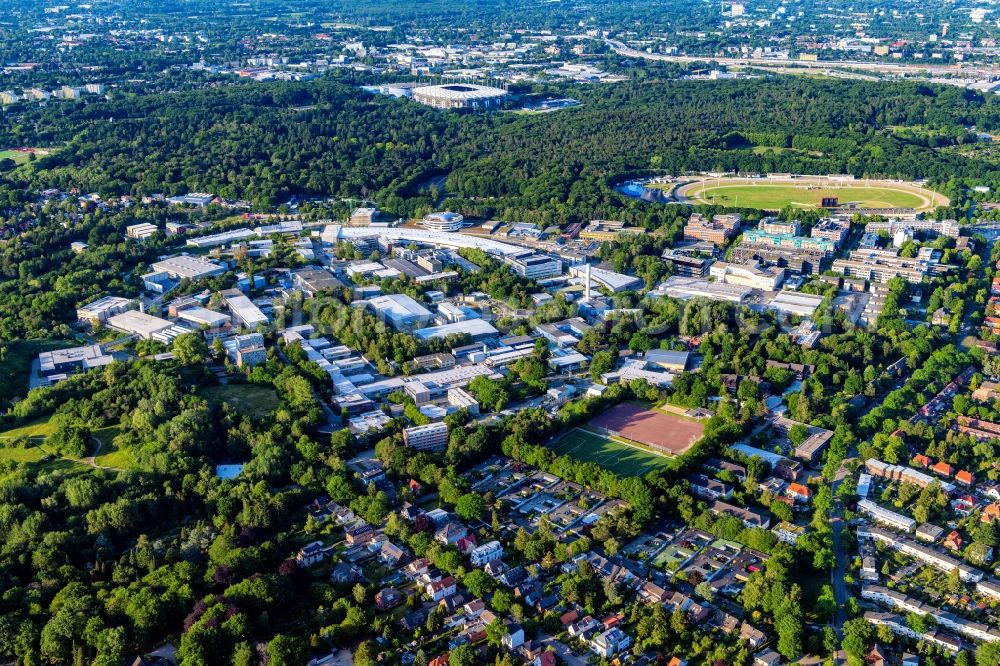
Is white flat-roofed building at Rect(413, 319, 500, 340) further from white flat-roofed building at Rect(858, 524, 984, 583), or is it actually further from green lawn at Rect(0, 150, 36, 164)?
green lawn at Rect(0, 150, 36, 164)

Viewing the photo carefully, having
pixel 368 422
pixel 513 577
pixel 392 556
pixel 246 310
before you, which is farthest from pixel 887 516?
pixel 246 310

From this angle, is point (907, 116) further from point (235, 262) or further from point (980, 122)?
point (235, 262)

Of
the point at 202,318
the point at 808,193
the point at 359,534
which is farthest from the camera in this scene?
the point at 808,193

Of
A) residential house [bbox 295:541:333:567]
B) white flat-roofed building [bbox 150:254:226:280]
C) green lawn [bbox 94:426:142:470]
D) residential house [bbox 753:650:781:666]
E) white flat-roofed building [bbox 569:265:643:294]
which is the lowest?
white flat-roofed building [bbox 150:254:226:280]

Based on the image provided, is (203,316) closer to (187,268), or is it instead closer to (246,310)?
(246,310)

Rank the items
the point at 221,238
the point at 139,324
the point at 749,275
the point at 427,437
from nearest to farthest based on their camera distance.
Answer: the point at 427,437, the point at 139,324, the point at 749,275, the point at 221,238

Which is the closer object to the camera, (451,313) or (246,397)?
(246,397)

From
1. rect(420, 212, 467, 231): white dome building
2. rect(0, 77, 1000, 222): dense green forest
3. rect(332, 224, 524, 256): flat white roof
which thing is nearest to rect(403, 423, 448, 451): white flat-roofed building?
rect(332, 224, 524, 256): flat white roof
